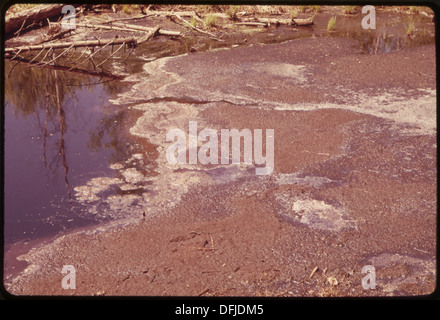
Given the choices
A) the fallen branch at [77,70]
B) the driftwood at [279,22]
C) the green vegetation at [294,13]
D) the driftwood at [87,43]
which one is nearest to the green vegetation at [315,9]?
the green vegetation at [294,13]

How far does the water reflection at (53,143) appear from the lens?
4.80 meters

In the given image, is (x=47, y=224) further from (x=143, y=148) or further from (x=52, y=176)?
(x=143, y=148)

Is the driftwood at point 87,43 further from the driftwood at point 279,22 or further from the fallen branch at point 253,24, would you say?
the driftwood at point 279,22

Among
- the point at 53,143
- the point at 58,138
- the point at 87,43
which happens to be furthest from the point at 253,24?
the point at 53,143

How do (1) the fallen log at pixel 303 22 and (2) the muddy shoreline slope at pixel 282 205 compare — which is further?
(1) the fallen log at pixel 303 22

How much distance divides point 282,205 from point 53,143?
11.3ft

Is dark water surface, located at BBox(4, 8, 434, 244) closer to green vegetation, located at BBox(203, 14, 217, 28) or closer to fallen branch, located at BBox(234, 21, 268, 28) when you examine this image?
green vegetation, located at BBox(203, 14, 217, 28)

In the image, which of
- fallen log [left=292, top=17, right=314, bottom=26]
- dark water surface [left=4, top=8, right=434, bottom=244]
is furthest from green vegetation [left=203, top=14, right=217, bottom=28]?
fallen log [left=292, top=17, right=314, bottom=26]

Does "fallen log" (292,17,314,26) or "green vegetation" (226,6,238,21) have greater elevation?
"green vegetation" (226,6,238,21)

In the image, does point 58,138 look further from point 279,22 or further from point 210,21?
point 279,22

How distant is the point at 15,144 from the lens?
6527mm

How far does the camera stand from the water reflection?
4.80m
